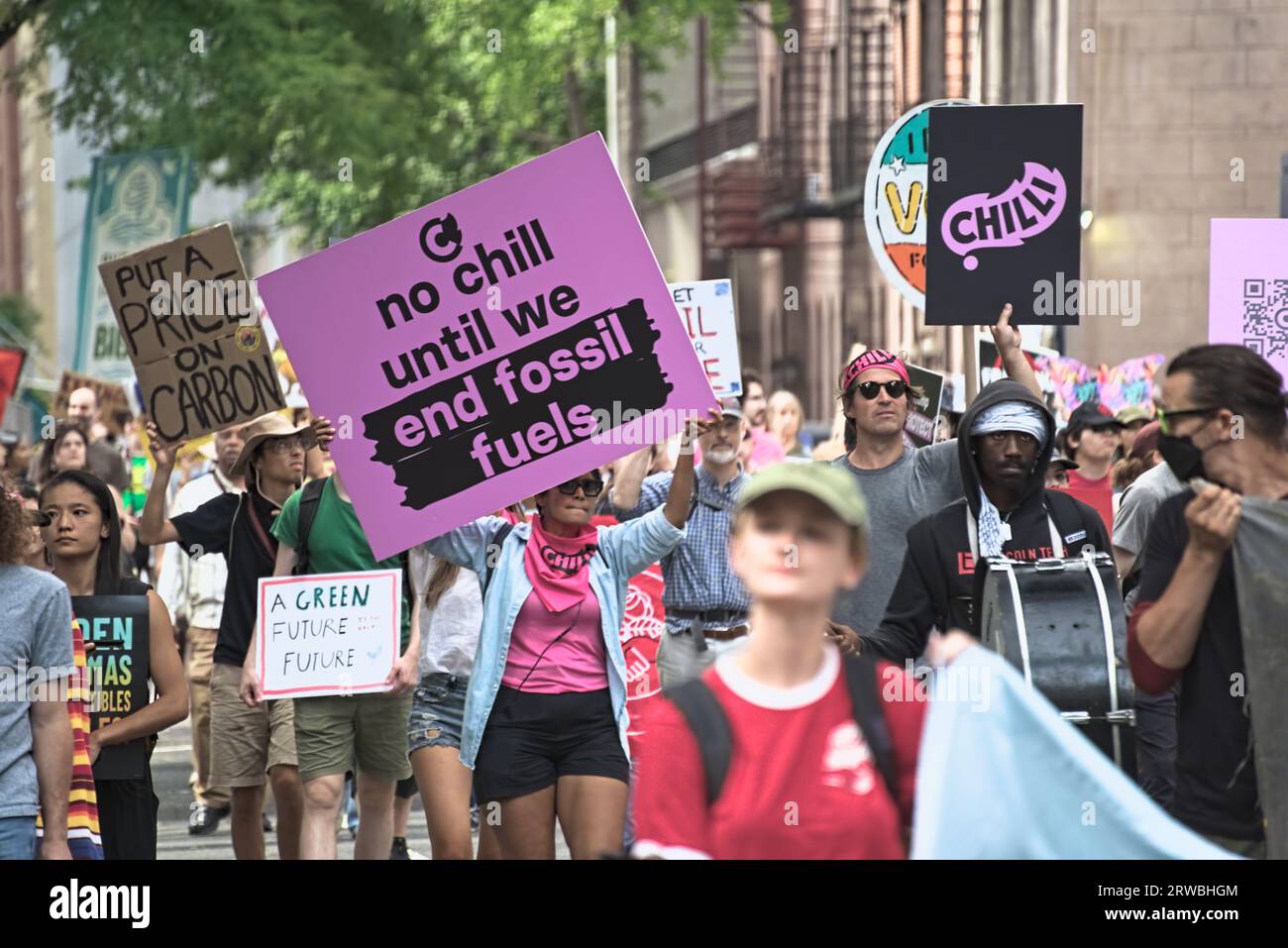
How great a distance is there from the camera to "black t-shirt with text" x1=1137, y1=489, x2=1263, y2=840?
199 inches

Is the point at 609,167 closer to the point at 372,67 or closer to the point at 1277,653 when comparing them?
the point at 1277,653

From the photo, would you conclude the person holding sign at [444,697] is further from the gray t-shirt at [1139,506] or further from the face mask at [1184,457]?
the face mask at [1184,457]

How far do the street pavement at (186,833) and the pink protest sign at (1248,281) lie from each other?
139 inches

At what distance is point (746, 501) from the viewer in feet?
12.8

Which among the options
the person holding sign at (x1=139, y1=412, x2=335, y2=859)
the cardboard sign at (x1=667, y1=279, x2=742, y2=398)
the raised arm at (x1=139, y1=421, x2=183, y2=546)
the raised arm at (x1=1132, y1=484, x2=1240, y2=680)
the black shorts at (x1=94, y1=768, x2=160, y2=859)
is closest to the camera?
the raised arm at (x1=1132, y1=484, x2=1240, y2=680)

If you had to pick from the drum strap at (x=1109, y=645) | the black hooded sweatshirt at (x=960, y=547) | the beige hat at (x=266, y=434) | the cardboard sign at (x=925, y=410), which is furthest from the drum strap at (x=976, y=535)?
the cardboard sign at (x=925, y=410)

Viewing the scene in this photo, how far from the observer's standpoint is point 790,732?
12.4ft

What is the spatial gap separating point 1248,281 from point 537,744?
10.5 ft

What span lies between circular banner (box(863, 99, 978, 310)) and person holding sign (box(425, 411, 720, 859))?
2273 mm

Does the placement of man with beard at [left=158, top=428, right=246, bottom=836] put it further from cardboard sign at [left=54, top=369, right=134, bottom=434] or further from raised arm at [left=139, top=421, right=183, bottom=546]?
cardboard sign at [left=54, top=369, right=134, bottom=434]

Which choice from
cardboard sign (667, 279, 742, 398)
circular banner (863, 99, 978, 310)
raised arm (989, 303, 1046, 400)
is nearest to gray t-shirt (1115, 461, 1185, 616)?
raised arm (989, 303, 1046, 400)

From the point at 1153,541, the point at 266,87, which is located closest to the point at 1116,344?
the point at 266,87

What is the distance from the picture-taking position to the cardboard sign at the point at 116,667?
23.1ft
